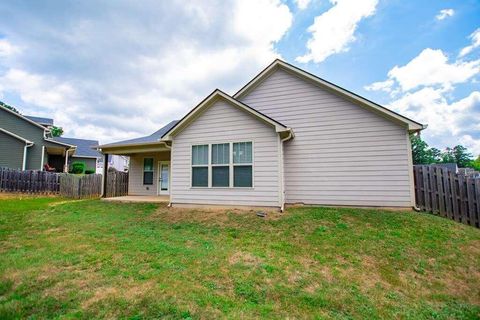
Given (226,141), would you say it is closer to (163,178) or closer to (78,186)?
(163,178)

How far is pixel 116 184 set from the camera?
14594 millimetres

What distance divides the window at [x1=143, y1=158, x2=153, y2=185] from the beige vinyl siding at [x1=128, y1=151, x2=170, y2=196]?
0.69 feet

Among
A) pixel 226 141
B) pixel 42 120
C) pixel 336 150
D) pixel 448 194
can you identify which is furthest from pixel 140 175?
pixel 42 120

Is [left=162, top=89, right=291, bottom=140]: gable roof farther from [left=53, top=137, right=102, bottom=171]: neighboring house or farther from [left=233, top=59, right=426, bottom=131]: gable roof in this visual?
[left=53, top=137, right=102, bottom=171]: neighboring house

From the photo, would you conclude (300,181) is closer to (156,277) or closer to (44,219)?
(156,277)

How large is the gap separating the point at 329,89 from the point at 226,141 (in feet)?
14.5

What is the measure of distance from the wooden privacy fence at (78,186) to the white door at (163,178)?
446 cm

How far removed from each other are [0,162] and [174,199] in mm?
18065

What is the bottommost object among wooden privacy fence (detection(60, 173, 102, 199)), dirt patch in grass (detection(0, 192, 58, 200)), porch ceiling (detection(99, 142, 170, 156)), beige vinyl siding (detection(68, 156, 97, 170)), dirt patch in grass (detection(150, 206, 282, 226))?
dirt patch in grass (detection(150, 206, 282, 226))

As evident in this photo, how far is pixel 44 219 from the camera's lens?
27.4 feet

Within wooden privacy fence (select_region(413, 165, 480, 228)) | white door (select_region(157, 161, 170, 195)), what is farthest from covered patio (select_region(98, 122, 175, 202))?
wooden privacy fence (select_region(413, 165, 480, 228))

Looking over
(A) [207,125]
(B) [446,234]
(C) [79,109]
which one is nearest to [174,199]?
(A) [207,125]

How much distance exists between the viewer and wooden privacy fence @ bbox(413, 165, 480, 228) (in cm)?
742

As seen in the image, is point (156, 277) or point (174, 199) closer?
point (156, 277)
